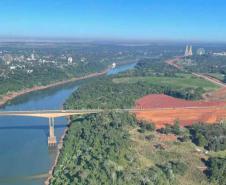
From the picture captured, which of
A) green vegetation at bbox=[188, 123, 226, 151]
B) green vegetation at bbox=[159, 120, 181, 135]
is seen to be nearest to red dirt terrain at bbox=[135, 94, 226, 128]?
green vegetation at bbox=[159, 120, 181, 135]

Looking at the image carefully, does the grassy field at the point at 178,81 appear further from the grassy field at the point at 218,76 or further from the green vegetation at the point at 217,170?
the green vegetation at the point at 217,170

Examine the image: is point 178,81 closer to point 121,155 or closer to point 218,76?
point 218,76

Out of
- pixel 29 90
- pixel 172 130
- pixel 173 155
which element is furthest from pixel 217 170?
pixel 29 90

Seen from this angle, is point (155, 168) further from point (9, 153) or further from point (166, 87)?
point (166, 87)

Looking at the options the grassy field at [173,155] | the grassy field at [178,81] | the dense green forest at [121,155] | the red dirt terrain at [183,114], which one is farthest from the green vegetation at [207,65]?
the grassy field at [173,155]

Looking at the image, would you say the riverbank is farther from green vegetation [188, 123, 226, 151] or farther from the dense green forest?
green vegetation [188, 123, 226, 151]

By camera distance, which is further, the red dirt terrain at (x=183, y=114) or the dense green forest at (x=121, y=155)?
the red dirt terrain at (x=183, y=114)
